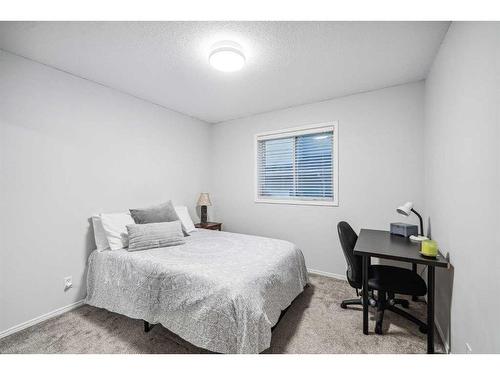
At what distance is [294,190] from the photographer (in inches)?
136

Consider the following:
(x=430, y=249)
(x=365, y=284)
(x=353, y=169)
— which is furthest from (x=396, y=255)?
(x=353, y=169)

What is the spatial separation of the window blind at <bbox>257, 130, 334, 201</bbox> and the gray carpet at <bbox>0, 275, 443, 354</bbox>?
1.59 meters

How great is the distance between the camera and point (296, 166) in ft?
11.2

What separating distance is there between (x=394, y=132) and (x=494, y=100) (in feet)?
5.50

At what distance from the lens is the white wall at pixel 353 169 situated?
8.47 ft

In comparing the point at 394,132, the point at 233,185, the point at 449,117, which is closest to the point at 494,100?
the point at 449,117

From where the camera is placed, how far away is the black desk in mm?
1595

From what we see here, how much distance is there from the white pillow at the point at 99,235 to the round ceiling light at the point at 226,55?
2062mm

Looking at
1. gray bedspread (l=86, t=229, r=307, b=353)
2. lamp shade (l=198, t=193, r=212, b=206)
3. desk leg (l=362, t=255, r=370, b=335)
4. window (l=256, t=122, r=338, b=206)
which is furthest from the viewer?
lamp shade (l=198, t=193, r=212, b=206)

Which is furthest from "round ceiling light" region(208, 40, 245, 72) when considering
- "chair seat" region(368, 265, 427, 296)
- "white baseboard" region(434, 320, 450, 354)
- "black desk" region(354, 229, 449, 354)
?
"white baseboard" region(434, 320, 450, 354)

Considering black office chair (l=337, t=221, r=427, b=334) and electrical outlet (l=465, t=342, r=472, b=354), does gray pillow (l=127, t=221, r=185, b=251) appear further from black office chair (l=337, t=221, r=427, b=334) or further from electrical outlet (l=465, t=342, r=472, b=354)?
electrical outlet (l=465, t=342, r=472, b=354)

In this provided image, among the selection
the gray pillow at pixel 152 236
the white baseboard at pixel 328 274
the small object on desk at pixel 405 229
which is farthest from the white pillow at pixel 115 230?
the small object on desk at pixel 405 229

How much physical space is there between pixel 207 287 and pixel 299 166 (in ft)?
7.79

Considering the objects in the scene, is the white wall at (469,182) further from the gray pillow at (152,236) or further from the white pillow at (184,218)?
the white pillow at (184,218)
